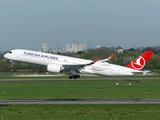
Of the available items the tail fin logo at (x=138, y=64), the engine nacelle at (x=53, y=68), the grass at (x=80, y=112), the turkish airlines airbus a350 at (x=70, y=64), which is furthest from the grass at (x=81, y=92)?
the tail fin logo at (x=138, y=64)

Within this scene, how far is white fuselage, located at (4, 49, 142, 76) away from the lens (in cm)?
6554

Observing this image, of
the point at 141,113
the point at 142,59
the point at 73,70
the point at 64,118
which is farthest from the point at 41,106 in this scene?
the point at 142,59

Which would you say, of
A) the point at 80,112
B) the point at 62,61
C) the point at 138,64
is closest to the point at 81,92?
the point at 80,112

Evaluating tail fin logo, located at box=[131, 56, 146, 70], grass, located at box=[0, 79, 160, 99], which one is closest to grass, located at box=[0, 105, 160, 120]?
grass, located at box=[0, 79, 160, 99]

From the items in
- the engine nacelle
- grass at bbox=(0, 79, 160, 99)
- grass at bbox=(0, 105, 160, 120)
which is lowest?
grass at bbox=(0, 105, 160, 120)

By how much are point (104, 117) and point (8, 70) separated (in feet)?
282

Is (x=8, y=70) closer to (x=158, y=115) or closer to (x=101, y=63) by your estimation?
(x=101, y=63)

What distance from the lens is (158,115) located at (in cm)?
2619

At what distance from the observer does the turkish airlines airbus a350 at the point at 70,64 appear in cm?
6538

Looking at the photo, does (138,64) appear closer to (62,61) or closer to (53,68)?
(62,61)

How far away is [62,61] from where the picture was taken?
66.5 metres

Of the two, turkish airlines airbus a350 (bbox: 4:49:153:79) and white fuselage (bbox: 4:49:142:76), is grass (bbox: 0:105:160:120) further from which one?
white fuselage (bbox: 4:49:142:76)

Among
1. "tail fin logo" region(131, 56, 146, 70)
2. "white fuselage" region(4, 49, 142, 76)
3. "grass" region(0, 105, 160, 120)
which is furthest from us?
"tail fin logo" region(131, 56, 146, 70)

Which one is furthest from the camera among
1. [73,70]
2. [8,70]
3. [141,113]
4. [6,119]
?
[8,70]
